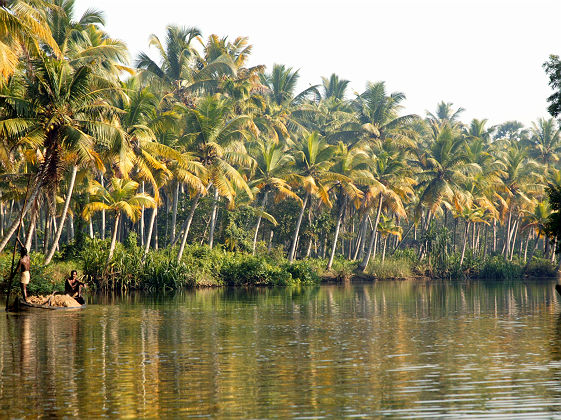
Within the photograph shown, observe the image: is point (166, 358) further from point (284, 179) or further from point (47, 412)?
point (284, 179)

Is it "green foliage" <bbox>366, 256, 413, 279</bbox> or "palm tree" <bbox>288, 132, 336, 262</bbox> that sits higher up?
"palm tree" <bbox>288, 132, 336, 262</bbox>

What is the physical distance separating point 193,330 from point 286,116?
44.3 m

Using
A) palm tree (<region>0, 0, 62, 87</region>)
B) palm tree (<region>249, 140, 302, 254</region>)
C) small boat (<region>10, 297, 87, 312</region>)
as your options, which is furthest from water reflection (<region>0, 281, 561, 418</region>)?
palm tree (<region>249, 140, 302, 254</region>)

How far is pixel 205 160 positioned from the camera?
40.8 metres

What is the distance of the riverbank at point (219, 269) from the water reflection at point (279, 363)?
969 centimetres

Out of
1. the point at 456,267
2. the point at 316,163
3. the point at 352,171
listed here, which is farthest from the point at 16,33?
the point at 456,267

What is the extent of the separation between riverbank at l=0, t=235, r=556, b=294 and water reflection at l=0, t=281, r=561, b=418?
969 cm

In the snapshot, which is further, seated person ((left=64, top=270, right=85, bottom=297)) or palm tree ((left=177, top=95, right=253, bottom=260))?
palm tree ((left=177, top=95, right=253, bottom=260))

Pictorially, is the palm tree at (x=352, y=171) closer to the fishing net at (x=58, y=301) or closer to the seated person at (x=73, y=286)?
the seated person at (x=73, y=286)

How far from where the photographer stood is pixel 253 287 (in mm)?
43125

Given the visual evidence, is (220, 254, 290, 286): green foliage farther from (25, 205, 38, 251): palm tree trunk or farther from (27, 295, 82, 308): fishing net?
(27, 295, 82, 308): fishing net

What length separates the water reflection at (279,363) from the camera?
10.2m

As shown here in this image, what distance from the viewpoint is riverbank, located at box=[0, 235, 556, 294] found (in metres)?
34.8

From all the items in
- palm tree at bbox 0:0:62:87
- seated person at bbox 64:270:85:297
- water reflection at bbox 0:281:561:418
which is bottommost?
water reflection at bbox 0:281:561:418
